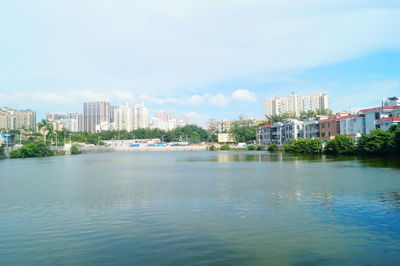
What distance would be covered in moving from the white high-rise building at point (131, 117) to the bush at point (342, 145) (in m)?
147

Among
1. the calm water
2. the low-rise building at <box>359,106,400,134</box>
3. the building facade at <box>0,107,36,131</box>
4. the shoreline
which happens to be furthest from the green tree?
the building facade at <box>0,107,36,131</box>

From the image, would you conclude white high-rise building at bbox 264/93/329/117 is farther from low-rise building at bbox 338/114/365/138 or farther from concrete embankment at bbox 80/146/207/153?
low-rise building at bbox 338/114/365/138

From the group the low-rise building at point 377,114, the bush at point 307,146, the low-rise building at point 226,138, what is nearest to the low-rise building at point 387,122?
the low-rise building at point 377,114

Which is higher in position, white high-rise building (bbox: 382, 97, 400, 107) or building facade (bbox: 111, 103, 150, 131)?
building facade (bbox: 111, 103, 150, 131)

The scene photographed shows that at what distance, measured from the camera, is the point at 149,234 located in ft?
37.7

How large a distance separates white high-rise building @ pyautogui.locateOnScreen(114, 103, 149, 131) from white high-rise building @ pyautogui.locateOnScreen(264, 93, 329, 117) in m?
71.1

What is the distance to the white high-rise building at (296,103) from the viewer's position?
140m

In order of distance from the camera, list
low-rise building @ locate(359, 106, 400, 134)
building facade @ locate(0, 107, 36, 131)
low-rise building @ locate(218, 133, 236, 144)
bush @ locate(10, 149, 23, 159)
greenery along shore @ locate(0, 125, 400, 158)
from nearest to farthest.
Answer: greenery along shore @ locate(0, 125, 400, 158) < low-rise building @ locate(359, 106, 400, 134) < bush @ locate(10, 149, 23, 159) < low-rise building @ locate(218, 133, 236, 144) < building facade @ locate(0, 107, 36, 131)

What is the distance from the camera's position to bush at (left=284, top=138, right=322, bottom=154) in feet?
198

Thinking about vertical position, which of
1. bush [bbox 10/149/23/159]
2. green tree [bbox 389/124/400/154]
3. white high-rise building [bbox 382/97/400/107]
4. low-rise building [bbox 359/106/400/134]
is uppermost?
→ white high-rise building [bbox 382/97/400/107]

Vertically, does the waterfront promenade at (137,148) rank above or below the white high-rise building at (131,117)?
below

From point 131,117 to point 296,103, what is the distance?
303 ft

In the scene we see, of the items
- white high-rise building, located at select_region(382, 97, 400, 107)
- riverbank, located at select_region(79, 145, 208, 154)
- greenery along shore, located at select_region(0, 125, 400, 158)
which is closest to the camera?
greenery along shore, located at select_region(0, 125, 400, 158)

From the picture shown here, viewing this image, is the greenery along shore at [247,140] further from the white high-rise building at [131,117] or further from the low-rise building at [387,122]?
the white high-rise building at [131,117]
